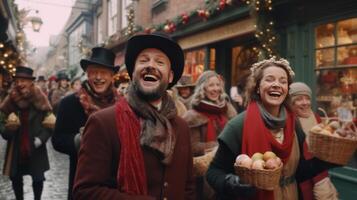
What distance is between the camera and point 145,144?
2.52m

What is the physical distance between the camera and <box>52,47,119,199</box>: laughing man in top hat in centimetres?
445

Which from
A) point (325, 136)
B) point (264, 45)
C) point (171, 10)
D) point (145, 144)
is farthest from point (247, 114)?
point (171, 10)

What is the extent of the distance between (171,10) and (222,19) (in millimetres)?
4340

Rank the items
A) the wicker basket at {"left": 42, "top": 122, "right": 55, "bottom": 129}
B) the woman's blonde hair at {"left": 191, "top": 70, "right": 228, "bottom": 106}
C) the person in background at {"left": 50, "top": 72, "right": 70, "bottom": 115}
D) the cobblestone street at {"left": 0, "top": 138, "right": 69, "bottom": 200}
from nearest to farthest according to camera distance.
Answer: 1. the woman's blonde hair at {"left": 191, "top": 70, "right": 228, "bottom": 106}
2. the wicker basket at {"left": 42, "top": 122, "right": 55, "bottom": 129}
3. the cobblestone street at {"left": 0, "top": 138, "right": 69, "bottom": 200}
4. the person in background at {"left": 50, "top": 72, "right": 70, "bottom": 115}

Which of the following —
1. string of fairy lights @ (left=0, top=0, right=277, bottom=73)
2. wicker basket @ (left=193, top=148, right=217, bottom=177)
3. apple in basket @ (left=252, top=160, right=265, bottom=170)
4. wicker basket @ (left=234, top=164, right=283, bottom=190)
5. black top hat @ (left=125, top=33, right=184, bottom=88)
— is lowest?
wicker basket @ (left=193, top=148, right=217, bottom=177)

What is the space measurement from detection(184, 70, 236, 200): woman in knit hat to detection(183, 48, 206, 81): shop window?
6.76m

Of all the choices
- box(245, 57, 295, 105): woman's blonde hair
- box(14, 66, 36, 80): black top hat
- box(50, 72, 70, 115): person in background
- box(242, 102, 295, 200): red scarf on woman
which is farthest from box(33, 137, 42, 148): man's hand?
box(50, 72, 70, 115): person in background

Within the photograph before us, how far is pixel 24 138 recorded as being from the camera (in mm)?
6543

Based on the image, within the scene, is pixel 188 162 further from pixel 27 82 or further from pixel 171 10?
pixel 171 10

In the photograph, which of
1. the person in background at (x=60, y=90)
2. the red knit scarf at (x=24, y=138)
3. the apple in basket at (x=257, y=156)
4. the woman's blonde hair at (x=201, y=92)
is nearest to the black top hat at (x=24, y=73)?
the red knit scarf at (x=24, y=138)

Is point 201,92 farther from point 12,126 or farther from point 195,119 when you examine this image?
point 12,126

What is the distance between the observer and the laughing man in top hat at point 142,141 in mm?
2436

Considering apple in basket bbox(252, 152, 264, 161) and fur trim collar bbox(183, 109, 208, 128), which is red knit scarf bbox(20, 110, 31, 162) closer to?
fur trim collar bbox(183, 109, 208, 128)

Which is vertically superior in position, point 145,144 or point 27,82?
point 27,82
